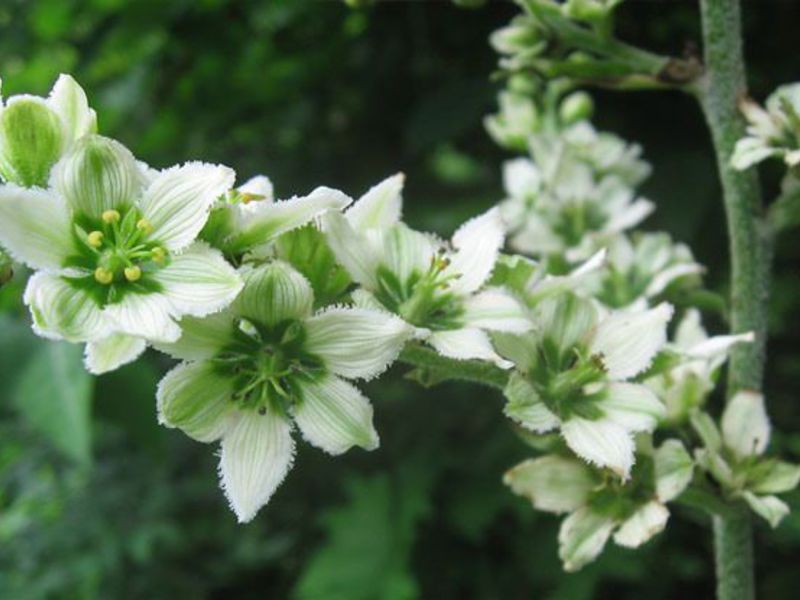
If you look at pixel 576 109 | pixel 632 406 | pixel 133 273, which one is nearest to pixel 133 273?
→ pixel 133 273

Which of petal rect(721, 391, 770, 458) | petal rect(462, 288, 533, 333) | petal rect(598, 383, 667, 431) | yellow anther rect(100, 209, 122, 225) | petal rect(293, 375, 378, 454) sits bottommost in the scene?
petal rect(721, 391, 770, 458)

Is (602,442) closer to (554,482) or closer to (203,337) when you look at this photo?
(554,482)

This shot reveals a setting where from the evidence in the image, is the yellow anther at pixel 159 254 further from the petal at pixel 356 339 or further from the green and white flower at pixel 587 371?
the green and white flower at pixel 587 371

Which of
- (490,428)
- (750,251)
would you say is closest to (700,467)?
(750,251)

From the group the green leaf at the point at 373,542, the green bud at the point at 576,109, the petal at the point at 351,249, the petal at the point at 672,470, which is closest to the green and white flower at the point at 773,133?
the petal at the point at 672,470

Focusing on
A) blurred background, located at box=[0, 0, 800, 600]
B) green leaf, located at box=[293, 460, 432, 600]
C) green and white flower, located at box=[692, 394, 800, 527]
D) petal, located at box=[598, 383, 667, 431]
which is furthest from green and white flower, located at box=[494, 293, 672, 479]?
green leaf, located at box=[293, 460, 432, 600]

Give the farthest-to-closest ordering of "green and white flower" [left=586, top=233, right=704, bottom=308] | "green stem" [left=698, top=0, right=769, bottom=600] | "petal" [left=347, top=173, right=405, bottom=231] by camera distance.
→ "green and white flower" [left=586, top=233, right=704, bottom=308], "green stem" [left=698, top=0, right=769, bottom=600], "petal" [left=347, top=173, right=405, bottom=231]

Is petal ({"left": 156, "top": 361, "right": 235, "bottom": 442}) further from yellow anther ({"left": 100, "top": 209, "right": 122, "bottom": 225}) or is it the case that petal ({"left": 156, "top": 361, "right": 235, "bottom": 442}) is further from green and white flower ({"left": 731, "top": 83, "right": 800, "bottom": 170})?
green and white flower ({"left": 731, "top": 83, "right": 800, "bottom": 170})
